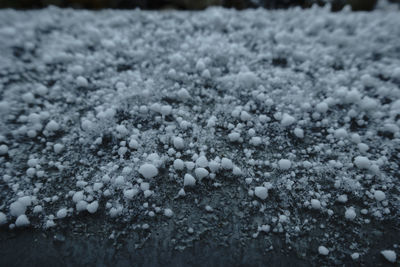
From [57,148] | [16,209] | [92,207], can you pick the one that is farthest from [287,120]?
[16,209]

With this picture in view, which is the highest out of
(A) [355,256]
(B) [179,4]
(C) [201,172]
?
(B) [179,4]

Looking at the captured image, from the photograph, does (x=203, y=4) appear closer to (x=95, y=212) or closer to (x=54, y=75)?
(x=54, y=75)

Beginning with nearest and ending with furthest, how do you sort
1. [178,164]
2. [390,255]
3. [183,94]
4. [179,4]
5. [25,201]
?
[390,255] < [25,201] < [178,164] < [183,94] < [179,4]

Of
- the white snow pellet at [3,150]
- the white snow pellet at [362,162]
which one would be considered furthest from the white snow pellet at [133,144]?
the white snow pellet at [362,162]

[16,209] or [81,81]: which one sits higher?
[81,81]

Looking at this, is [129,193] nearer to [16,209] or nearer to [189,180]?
[189,180]

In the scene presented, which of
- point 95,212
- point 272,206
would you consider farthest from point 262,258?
point 95,212

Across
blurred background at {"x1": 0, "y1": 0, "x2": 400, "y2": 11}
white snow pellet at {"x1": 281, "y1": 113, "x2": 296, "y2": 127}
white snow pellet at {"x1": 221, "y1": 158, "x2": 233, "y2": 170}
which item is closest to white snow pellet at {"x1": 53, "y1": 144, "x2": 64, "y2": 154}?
white snow pellet at {"x1": 221, "y1": 158, "x2": 233, "y2": 170}
